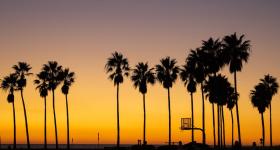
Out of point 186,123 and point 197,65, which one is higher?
point 197,65

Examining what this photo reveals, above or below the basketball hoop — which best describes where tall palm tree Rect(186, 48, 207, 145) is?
above

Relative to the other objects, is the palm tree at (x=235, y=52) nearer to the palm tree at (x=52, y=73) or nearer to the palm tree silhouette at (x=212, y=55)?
the palm tree silhouette at (x=212, y=55)

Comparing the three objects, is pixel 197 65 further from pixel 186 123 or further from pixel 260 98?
pixel 260 98

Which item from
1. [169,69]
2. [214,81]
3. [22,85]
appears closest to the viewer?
[214,81]

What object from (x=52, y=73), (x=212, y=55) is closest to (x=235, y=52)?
(x=212, y=55)

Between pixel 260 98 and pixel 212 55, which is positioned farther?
pixel 260 98

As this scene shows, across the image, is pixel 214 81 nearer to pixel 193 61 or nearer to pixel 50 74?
pixel 193 61

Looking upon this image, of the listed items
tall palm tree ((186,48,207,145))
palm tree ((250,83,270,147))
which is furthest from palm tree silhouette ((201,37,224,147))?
palm tree ((250,83,270,147))

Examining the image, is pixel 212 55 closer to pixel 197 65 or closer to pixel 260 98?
pixel 197 65

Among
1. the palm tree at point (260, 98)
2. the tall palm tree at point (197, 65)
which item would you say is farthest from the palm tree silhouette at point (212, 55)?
the palm tree at point (260, 98)

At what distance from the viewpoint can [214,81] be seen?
8375cm

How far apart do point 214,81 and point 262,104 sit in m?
19.5

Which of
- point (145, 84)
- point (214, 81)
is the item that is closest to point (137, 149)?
point (145, 84)

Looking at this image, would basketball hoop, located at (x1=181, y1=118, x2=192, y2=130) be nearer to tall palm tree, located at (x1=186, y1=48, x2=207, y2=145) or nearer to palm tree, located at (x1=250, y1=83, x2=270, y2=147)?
tall palm tree, located at (x1=186, y1=48, x2=207, y2=145)
